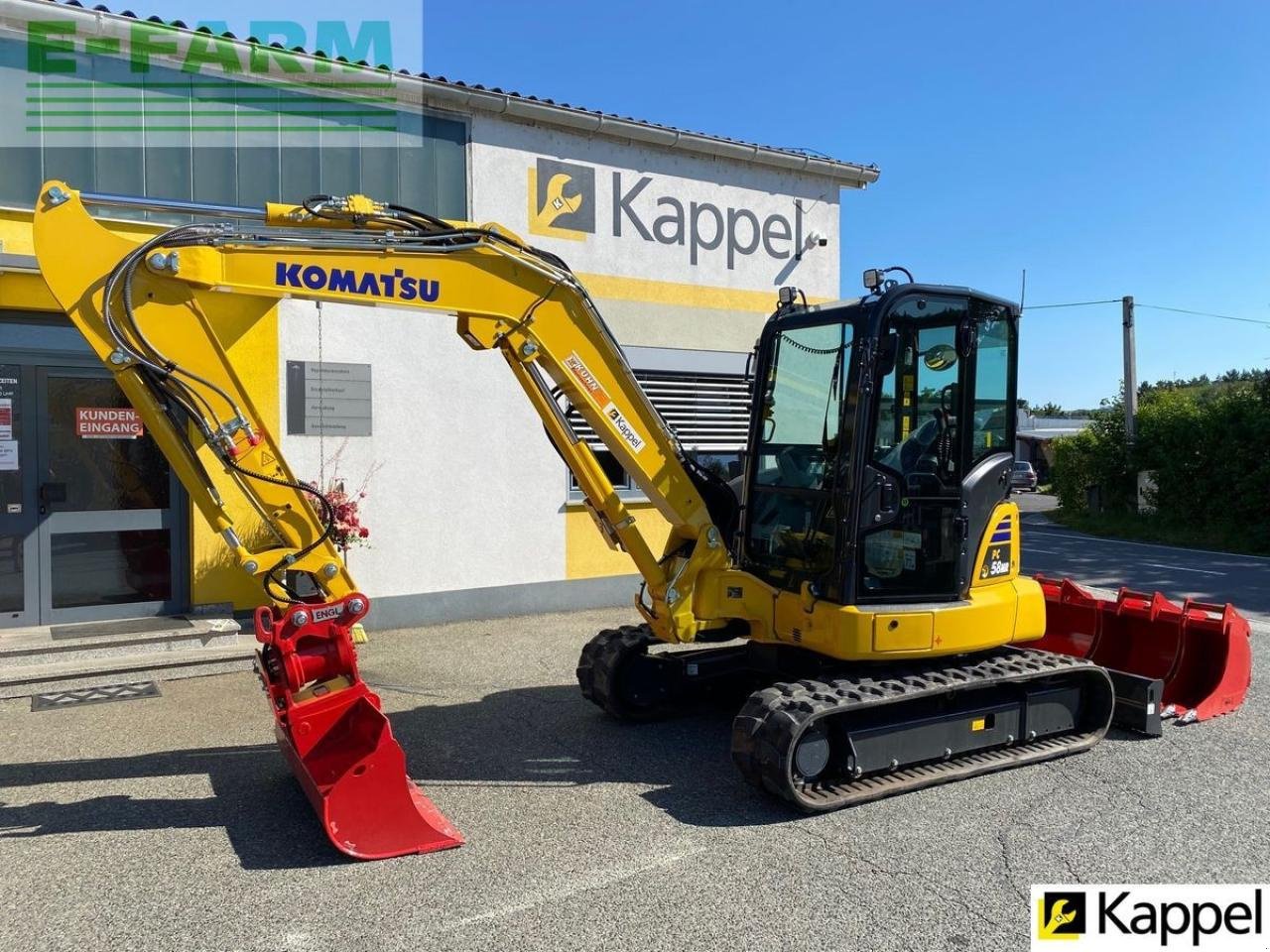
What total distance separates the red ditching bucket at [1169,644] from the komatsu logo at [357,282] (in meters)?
5.32

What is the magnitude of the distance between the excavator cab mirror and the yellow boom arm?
5.25ft

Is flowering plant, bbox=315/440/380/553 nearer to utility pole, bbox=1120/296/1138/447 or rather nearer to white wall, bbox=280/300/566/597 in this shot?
white wall, bbox=280/300/566/597

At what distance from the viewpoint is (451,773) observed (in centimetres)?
562

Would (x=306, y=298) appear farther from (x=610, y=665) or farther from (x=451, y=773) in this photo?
(x=610, y=665)

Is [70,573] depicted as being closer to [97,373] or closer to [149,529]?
[149,529]

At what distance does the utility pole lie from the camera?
2164cm

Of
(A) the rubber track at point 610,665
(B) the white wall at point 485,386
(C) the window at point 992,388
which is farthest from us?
(B) the white wall at point 485,386

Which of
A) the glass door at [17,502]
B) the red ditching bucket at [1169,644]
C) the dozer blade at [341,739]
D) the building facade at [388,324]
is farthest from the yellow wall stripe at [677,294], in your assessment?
the dozer blade at [341,739]

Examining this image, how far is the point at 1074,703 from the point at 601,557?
578cm

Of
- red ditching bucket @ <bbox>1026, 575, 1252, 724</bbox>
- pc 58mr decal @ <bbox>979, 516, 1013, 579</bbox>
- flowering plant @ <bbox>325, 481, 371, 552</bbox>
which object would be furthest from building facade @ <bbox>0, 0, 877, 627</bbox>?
red ditching bucket @ <bbox>1026, 575, 1252, 724</bbox>

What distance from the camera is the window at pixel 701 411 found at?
11102 mm

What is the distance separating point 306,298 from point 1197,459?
772 inches

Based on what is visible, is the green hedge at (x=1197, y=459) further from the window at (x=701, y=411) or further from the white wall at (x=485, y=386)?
the white wall at (x=485, y=386)

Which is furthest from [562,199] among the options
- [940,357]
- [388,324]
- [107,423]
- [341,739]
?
[341,739]
